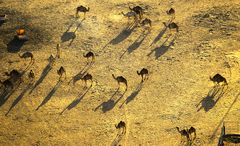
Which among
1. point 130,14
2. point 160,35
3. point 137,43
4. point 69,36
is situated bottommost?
point 137,43

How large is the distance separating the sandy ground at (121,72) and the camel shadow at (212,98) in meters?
0.05

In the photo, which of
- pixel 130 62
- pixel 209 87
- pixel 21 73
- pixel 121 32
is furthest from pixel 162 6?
pixel 21 73

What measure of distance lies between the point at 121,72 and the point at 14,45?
301 inches

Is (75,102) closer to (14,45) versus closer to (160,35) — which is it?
(14,45)

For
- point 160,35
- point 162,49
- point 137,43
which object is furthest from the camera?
point 160,35

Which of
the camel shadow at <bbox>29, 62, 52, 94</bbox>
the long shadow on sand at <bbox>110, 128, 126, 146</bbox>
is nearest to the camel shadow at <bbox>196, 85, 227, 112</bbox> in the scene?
the long shadow on sand at <bbox>110, 128, 126, 146</bbox>

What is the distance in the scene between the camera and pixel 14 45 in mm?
28812

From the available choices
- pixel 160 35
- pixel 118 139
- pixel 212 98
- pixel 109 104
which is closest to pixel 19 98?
pixel 109 104

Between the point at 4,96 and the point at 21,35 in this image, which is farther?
the point at 21,35

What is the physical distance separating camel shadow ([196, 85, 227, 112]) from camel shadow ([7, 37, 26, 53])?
482 inches

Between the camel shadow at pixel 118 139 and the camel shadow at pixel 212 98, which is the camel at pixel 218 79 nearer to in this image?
the camel shadow at pixel 212 98

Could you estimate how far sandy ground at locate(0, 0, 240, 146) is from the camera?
2247 cm

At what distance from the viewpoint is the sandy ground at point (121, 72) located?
73.7 ft

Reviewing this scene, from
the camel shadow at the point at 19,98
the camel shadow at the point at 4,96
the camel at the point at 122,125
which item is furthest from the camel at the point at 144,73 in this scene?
the camel shadow at the point at 4,96
